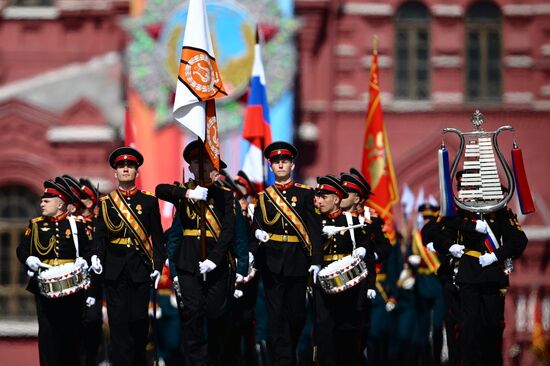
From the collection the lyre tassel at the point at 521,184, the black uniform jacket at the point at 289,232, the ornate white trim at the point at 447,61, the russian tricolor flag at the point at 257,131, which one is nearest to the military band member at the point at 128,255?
the black uniform jacket at the point at 289,232

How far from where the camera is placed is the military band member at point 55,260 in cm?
1123

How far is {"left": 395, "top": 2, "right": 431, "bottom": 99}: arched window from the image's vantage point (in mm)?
24203

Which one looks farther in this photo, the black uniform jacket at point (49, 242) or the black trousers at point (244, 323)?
the black trousers at point (244, 323)

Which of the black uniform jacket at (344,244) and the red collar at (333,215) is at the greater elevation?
the red collar at (333,215)

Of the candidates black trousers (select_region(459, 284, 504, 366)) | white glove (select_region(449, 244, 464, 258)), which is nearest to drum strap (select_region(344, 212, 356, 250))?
white glove (select_region(449, 244, 464, 258))

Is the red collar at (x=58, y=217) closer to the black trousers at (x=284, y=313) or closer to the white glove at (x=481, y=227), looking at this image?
the black trousers at (x=284, y=313)

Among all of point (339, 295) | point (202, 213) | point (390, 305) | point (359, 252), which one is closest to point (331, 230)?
point (359, 252)

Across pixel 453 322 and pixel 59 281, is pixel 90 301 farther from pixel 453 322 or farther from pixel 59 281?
pixel 453 322

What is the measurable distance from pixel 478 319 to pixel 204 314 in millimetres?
2366

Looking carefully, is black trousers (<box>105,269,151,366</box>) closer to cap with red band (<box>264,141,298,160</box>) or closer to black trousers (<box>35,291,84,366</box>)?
black trousers (<box>35,291,84,366</box>)

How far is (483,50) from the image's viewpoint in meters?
24.2

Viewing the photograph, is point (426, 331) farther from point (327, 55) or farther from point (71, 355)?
point (327, 55)

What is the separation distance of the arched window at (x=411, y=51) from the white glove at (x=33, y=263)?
45.6ft

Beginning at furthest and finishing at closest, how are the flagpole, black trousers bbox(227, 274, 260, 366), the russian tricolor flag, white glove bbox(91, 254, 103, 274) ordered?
the russian tricolor flag → black trousers bbox(227, 274, 260, 366) → white glove bbox(91, 254, 103, 274) → the flagpole
